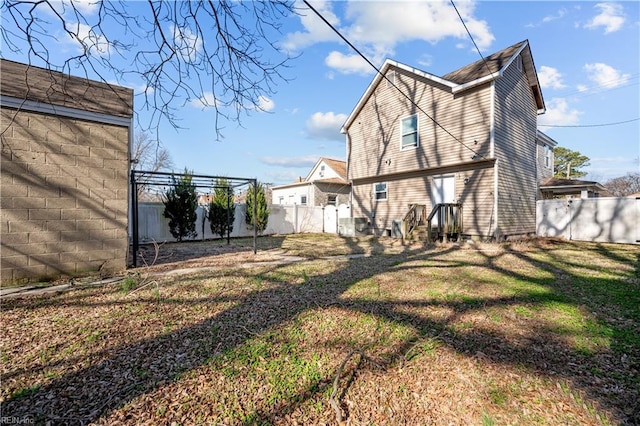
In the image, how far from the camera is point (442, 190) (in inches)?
460

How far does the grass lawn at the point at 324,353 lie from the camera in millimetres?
1947

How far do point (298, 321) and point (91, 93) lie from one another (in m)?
5.73

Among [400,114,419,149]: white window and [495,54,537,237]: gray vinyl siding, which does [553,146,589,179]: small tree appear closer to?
[495,54,537,237]: gray vinyl siding

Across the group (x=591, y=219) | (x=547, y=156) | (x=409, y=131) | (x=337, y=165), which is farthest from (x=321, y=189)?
(x=591, y=219)

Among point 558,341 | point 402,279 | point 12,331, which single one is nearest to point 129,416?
point 12,331

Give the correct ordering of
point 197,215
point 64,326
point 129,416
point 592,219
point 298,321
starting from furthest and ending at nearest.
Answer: point 197,215 → point 592,219 → point 298,321 → point 64,326 → point 129,416

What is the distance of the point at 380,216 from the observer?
1405 cm

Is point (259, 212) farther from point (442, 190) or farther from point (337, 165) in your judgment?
point (337, 165)

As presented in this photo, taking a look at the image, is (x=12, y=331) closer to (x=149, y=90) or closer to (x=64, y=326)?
(x=64, y=326)

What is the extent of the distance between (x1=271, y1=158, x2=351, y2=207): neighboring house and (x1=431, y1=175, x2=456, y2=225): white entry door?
23.0ft

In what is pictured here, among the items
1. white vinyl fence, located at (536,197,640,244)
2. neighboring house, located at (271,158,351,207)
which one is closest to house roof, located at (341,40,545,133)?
white vinyl fence, located at (536,197,640,244)

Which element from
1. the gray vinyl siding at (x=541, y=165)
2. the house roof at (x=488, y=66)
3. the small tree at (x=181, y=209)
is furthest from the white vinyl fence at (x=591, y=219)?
the small tree at (x=181, y=209)

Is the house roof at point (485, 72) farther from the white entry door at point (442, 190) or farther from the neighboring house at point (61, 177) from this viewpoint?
the neighboring house at point (61, 177)

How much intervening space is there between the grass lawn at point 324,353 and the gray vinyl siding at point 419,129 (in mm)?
6912
